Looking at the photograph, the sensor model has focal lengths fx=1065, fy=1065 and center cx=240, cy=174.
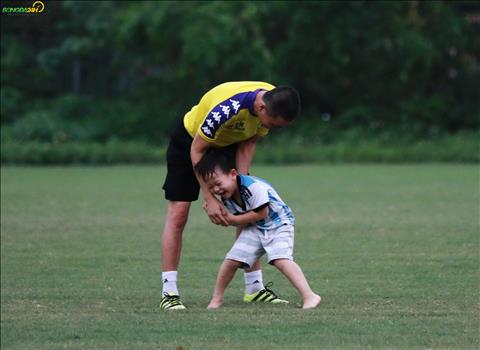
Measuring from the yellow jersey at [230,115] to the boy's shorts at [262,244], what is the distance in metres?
0.66

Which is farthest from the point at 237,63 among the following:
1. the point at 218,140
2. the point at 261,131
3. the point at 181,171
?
the point at 218,140

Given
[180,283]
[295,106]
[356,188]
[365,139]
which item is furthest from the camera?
[365,139]

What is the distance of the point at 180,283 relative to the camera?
28.1ft

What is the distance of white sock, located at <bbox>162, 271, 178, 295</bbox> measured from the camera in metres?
7.42

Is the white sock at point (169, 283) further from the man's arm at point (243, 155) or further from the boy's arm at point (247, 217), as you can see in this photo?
the man's arm at point (243, 155)

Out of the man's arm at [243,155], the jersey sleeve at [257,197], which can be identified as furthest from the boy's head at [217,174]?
the man's arm at [243,155]

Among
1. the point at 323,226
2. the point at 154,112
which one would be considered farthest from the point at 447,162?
the point at 323,226

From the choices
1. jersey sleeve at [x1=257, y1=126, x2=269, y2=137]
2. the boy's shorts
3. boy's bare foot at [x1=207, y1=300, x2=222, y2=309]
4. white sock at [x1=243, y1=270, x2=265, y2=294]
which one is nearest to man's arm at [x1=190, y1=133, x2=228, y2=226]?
the boy's shorts

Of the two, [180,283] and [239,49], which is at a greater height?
[239,49]

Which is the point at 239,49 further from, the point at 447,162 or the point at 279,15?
the point at 447,162

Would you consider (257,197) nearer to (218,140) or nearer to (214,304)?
(218,140)

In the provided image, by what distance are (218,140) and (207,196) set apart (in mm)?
386

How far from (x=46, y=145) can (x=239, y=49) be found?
6.22m

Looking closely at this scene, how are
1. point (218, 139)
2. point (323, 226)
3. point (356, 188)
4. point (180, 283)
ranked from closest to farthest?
point (218, 139)
point (180, 283)
point (323, 226)
point (356, 188)
